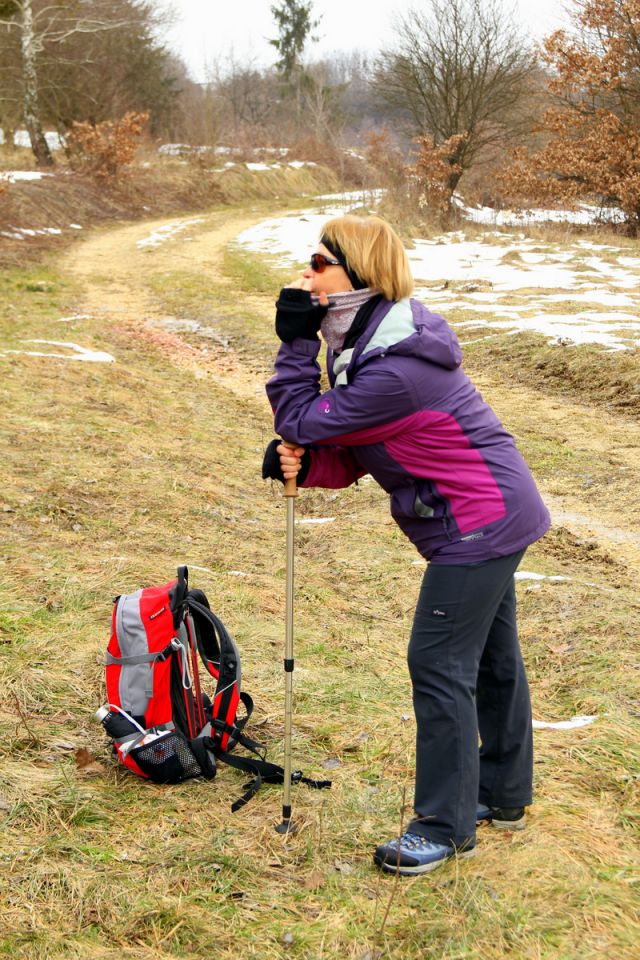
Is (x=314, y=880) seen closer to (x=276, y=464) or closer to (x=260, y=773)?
(x=260, y=773)

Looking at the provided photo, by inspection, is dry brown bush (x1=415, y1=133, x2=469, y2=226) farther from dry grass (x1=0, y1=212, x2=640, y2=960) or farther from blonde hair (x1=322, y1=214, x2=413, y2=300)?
blonde hair (x1=322, y1=214, x2=413, y2=300)

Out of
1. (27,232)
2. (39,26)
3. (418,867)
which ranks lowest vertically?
(418,867)

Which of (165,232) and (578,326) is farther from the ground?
(165,232)

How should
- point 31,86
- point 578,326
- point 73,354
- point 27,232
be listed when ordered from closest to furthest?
point 73,354, point 578,326, point 27,232, point 31,86

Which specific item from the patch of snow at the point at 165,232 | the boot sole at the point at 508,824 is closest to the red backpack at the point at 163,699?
the boot sole at the point at 508,824

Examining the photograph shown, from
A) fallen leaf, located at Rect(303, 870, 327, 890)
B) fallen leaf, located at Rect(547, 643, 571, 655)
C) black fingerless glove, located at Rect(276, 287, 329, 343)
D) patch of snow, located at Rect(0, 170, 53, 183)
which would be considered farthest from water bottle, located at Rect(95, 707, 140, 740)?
patch of snow, located at Rect(0, 170, 53, 183)

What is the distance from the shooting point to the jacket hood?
8.79 ft

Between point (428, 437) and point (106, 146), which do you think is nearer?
point (428, 437)

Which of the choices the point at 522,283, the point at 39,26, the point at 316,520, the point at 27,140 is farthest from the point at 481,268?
the point at 27,140

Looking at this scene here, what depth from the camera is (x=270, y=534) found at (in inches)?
260

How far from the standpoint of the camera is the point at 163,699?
11.4 feet

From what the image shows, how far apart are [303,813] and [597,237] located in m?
21.4

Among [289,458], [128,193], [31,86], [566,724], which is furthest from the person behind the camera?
[128,193]

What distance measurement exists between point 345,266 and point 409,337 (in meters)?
0.34
